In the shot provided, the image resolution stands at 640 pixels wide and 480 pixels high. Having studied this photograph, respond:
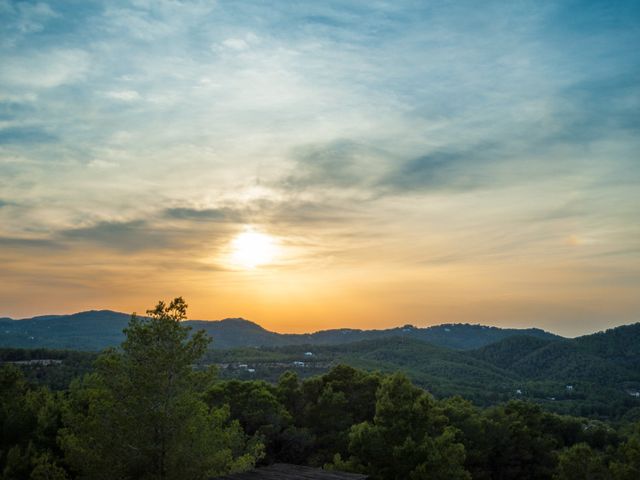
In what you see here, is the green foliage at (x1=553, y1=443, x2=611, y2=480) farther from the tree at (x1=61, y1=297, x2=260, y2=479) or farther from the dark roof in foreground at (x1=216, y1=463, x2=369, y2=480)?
the tree at (x1=61, y1=297, x2=260, y2=479)

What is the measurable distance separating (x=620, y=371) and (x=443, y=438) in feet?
502

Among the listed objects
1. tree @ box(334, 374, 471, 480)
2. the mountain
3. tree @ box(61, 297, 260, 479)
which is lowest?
the mountain

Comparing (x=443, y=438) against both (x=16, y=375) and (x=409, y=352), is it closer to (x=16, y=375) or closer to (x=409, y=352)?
(x=16, y=375)

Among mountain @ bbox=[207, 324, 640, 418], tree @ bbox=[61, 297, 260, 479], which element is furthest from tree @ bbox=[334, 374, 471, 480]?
mountain @ bbox=[207, 324, 640, 418]

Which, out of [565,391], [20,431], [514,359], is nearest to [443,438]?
[20,431]

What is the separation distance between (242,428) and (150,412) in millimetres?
15960

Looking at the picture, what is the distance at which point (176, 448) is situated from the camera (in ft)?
51.1

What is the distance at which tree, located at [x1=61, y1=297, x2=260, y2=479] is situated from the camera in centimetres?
1551

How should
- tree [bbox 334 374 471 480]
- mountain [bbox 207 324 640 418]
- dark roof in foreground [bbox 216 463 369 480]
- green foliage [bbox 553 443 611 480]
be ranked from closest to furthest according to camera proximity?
dark roof in foreground [bbox 216 463 369 480]
tree [bbox 334 374 471 480]
green foliage [bbox 553 443 611 480]
mountain [bbox 207 324 640 418]

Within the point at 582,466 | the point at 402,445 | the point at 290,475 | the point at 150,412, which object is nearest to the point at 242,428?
the point at 402,445

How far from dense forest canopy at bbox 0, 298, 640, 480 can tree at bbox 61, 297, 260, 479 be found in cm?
4

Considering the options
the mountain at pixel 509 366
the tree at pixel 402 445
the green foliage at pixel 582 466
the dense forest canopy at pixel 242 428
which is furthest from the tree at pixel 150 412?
the mountain at pixel 509 366

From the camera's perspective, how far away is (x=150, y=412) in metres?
15.5

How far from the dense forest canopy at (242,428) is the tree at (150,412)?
37 mm
